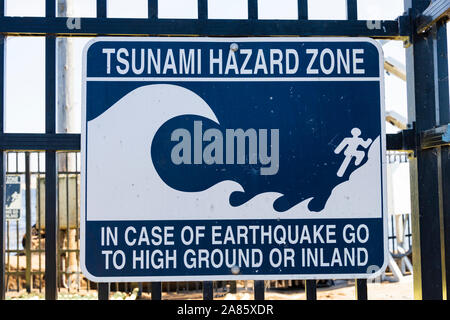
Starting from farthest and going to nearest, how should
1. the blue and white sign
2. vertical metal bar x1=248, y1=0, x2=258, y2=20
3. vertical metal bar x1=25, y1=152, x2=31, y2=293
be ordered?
vertical metal bar x1=25, y1=152, x2=31, y2=293, vertical metal bar x1=248, y1=0, x2=258, y2=20, the blue and white sign

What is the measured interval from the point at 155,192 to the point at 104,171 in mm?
232

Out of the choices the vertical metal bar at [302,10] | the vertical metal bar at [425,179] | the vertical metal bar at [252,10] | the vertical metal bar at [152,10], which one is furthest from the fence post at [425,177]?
the vertical metal bar at [152,10]

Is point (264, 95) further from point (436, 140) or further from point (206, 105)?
point (436, 140)

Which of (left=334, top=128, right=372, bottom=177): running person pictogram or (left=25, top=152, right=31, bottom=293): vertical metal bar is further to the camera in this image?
(left=25, top=152, right=31, bottom=293): vertical metal bar

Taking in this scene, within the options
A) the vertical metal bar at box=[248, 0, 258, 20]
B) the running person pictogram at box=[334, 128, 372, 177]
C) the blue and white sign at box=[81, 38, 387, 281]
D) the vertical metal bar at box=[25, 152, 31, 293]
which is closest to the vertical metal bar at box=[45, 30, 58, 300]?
the blue and white sign at box=[81, 38, 387, 281]

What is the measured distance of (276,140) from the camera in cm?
172

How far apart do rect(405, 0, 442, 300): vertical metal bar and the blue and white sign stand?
19cm

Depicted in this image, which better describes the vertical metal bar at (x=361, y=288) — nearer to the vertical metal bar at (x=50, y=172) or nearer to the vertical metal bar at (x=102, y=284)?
the vertical metal bar at (x=102, y=284)

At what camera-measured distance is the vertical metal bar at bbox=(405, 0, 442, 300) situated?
177 centimetres

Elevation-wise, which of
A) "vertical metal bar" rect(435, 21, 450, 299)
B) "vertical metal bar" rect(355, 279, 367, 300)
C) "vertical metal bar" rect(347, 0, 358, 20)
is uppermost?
"vertical metal bar" rect(347, 0, 358, 20)

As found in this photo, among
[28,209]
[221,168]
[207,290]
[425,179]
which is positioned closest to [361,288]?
[425,179]

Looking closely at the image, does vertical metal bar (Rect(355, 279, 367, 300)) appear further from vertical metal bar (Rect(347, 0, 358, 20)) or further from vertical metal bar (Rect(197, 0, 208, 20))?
vertical metal bar (Rect(197, 0, 208, 20))
